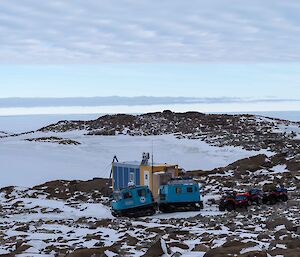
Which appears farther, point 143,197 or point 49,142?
point 49,142

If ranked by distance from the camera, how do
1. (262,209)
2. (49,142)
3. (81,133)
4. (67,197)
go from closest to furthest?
1. (262,209)
2. (67,197)
3. (49,142)
4. (81,133)

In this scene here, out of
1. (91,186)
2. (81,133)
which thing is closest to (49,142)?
(81,133)

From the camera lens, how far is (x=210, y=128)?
69000 millimetres

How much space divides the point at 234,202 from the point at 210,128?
45.9 m

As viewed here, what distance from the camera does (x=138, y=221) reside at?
875 inches

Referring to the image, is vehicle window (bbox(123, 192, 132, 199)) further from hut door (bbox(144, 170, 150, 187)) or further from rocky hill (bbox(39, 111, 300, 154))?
rocky hill (bbox(39, 111, 300, 154))

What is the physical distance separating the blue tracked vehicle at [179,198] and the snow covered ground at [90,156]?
50.8 feet

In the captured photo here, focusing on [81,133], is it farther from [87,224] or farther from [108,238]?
[108,238]

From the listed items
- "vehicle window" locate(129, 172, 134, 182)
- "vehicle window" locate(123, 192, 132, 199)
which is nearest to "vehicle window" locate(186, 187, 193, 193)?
"vehicle window" locate(123, 192, 132, 199)

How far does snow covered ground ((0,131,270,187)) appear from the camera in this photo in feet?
134

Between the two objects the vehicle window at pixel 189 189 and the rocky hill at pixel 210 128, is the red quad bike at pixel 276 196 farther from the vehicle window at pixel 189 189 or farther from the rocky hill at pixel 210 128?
the rocky hill at pixel 210 128

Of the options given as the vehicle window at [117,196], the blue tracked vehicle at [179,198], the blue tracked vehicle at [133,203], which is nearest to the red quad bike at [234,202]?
the blue tracked vehicle at [179,198]

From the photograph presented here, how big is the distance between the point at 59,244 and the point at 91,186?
1829cm

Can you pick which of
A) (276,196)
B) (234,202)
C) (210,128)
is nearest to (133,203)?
(234,202)
